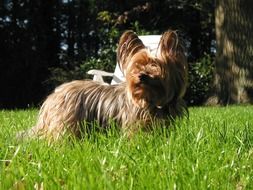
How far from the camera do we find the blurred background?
63.9 ft

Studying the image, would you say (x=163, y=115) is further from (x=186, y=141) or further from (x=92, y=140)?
(x=186, y=141)

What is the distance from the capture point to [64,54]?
25938 mm

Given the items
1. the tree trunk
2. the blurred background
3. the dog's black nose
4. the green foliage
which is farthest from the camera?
the blurred background

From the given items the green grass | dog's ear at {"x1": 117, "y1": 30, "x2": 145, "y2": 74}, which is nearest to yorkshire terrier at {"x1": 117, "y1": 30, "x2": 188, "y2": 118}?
dog's ear at {"x1": 117, "y1": 30, "x2": 145, "y2": 74}

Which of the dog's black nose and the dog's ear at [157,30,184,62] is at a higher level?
the dog's ear at [157,30,184,62]

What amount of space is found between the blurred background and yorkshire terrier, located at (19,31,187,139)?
42.2ft

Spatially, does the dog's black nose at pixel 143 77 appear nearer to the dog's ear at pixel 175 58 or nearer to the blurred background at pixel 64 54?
the dog's ear at pixel 175 58

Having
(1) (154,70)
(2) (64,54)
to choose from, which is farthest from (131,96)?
(2) (64,54)

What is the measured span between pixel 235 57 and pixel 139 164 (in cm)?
1372

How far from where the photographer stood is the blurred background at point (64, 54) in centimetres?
1948

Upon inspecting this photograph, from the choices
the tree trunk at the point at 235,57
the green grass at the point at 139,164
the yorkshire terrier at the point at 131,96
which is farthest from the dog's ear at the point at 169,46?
the tree trunk at the point at 235,57

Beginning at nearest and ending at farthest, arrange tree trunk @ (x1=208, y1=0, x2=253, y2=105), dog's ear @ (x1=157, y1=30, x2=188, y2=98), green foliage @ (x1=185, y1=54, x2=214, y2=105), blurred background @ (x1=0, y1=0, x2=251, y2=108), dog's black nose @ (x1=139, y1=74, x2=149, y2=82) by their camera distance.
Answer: dog's black nose @ (x1=139, y1=74, x2=149, y2=82) < dog's ear @ (x1=157, y1=30, x2=188, y2=98) < tree trunk @ (x1=208, y1=0, x2=253, y2=105) < green foliage @ (x1=185, y1=54, x2=214, y2=105) < blurred background @ (x1=0, y1=0, x2=251, y2=108)

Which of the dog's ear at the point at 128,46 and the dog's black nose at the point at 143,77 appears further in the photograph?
the dog's ear at the point at 128,46

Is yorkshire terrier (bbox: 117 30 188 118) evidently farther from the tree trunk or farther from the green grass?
the tree trunk
